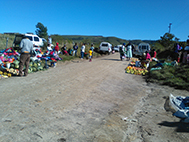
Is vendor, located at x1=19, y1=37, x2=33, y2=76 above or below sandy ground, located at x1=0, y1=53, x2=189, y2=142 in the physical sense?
above

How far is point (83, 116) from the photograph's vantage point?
163 inches

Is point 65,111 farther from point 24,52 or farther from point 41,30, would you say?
point 41,30

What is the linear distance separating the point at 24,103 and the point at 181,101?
15.6 feet

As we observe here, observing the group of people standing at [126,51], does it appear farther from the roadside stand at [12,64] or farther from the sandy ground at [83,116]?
the sandy ground at [83,116]

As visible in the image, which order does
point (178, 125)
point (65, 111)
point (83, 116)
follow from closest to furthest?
1. point (178, 125)
2. point (83, 116)
3. point (65, 111)

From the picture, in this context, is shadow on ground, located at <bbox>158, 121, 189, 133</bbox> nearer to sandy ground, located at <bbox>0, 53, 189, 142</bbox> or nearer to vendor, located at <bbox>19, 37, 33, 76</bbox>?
sandy ground, located at <bbox>0, 53, 189, 142</bbox>

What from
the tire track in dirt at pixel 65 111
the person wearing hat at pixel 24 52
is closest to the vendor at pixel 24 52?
the person wearing hat at pixel 24 52

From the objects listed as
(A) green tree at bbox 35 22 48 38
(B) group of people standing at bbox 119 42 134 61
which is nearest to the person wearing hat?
(B) group of people standing at bbox 119 42 134 61

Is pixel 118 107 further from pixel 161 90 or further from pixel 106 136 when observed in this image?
pixel 161 90

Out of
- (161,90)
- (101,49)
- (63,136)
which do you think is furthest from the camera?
(101,49)

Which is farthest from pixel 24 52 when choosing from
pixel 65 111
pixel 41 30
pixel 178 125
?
pixel 41 30

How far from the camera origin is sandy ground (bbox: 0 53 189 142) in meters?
3.26

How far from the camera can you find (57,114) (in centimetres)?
409

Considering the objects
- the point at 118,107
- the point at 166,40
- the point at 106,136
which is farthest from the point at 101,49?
the point at 106,136
